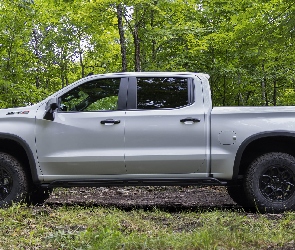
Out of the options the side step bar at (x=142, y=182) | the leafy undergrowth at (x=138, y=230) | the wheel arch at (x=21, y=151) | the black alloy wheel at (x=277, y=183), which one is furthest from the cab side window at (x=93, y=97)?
the black alloy wheel at (x=277, y=183)

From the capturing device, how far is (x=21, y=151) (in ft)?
19.9

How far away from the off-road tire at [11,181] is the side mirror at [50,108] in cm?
81

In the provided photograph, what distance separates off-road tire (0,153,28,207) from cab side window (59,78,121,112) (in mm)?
1036

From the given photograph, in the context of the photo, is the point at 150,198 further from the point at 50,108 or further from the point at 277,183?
the point at 50,108

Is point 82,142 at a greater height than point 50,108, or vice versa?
point 50,108

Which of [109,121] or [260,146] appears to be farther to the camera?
[260,146]

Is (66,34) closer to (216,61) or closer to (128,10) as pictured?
(128,10)

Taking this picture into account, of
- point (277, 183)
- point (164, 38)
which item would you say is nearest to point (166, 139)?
point (277, 183)

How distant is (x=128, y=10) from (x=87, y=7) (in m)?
1.39

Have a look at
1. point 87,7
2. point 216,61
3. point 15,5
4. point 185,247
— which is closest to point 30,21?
point 15,5

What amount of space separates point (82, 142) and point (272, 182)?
106 inches

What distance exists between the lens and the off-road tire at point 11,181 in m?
5.76

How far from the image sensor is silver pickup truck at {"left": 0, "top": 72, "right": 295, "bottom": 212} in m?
5.62

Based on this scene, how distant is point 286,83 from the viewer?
17938 mm
